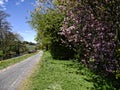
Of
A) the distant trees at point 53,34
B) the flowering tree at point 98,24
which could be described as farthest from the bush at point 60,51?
the flowering tree at point 98,24

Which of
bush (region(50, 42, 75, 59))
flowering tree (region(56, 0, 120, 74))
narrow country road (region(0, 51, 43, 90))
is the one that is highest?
flowering tree (region(56, 0, 120, 74))

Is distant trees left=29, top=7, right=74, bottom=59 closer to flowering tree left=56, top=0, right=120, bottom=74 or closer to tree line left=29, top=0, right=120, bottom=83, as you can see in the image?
tree line left=29, top=0, right=120, bottom=83

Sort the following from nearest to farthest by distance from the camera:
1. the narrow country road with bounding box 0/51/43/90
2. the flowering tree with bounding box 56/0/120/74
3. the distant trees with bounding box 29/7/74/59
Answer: the flowering tree with bounding box 56/0/120/74, the narrow country road with bounding box 0/51/43/90, the distant trees with bounding box 29/7/74/59

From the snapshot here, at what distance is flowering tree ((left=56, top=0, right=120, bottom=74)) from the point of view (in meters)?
11.4

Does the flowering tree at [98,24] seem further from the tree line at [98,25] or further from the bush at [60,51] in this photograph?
the bush at [60,51]

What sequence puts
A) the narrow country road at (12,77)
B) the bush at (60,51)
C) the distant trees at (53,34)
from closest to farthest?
1. the narrow country road at (12,77)
2. the distant trees at (53,34)
3. the bush at (60,51)

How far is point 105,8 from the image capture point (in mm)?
11094

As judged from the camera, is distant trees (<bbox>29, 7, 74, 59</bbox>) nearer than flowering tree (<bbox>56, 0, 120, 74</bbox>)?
No

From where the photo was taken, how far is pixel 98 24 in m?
12.9

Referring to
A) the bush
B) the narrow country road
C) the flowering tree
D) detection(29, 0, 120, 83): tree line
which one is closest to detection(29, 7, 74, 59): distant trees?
the bush

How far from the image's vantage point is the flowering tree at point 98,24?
11438 millimetres

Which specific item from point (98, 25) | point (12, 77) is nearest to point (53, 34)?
point (12, 77)

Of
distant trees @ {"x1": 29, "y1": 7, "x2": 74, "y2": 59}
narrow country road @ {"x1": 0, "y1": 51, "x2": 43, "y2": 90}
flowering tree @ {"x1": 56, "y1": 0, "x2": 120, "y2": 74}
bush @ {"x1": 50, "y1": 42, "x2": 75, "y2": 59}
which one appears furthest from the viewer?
bush @ {"x1": 50, "y1": 42, "x2": 75, "y2": 59}

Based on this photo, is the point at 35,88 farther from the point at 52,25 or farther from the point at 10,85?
the point at 52,25
